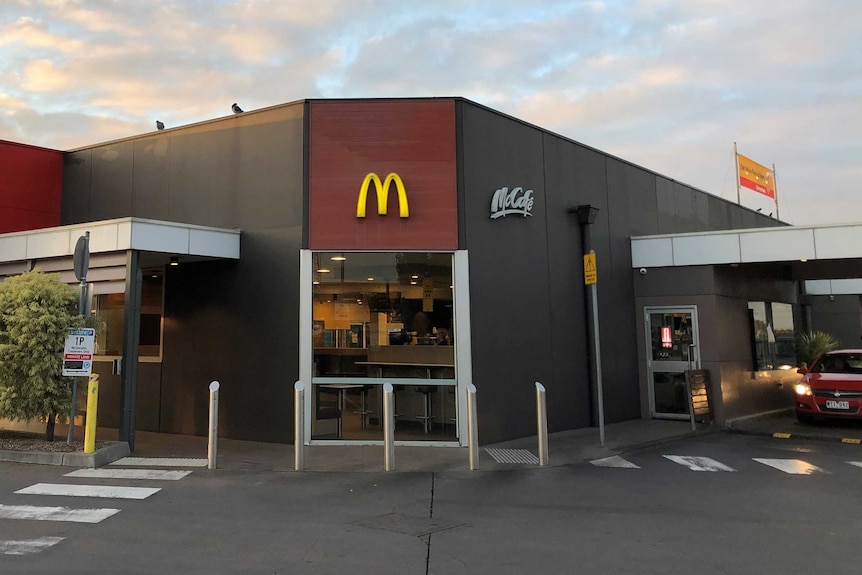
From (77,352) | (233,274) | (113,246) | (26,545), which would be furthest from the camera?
(233,274)

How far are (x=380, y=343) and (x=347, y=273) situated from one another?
1.36 metres

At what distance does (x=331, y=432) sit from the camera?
10453mm

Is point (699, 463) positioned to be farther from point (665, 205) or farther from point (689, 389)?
point (665, 205)

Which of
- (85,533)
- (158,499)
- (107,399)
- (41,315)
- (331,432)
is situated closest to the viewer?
(85,533)

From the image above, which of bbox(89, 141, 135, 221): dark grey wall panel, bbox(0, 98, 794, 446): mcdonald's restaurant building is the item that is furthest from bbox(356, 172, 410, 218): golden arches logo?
bbox(89, 141, 135, 221): dark grey wall panel

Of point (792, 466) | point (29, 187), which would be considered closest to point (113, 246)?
point (29, 187)

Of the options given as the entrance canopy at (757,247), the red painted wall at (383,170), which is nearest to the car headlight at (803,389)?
the entrance canopy at (757,247)

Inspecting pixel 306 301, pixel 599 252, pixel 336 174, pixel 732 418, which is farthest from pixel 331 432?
pixel 732 418

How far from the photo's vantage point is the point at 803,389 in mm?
12781

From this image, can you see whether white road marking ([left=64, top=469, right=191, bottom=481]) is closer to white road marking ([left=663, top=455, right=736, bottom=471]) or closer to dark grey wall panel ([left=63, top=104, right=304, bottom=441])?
dark grey wall panel ([left=63, top=104, right=304, bottom=441])

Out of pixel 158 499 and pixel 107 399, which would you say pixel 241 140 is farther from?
pixel 158 499

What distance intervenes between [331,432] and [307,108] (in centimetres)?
567

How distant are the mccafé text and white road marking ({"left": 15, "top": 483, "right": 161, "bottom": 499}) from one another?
6926 millimetres

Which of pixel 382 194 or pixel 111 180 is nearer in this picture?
pixel 382 194
